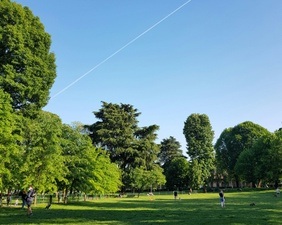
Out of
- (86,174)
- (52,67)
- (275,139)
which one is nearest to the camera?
(52,67)

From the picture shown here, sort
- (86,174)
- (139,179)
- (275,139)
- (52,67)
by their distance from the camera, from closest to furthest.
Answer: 1. (52,67)
2. (86,174)
3. (139,179)
4. (275,139)

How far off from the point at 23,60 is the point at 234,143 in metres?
80.6

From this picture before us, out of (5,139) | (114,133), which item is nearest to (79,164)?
(5,139)

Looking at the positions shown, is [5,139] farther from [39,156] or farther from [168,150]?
[168,150]

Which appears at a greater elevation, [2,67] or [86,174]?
[2,67]

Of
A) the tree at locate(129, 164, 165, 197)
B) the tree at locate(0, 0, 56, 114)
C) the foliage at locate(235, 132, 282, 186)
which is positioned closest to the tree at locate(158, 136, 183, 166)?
the foliage at locate(235, 132, 282, 186)

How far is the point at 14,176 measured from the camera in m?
28.6

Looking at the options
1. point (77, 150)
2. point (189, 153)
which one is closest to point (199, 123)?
point (189, 153)

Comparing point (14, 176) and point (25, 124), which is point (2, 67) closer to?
point (25, 124)

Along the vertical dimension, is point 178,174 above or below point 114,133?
below

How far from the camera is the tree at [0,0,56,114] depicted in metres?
32.7

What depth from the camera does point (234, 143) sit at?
102 metres

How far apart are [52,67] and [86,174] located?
13237mm

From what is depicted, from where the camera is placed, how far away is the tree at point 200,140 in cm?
9869
